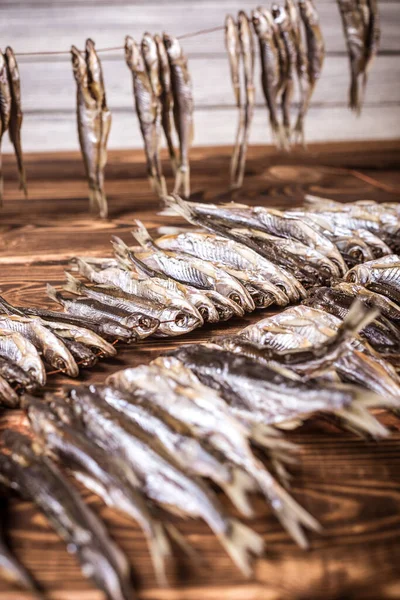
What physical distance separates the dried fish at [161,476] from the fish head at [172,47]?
1.92 m

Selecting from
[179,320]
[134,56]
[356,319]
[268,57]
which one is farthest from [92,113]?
[356,319]

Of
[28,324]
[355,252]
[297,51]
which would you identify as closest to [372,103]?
[297,51]

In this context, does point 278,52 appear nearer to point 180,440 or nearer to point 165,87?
point 165,87

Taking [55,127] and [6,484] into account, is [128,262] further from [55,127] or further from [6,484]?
[55,127]

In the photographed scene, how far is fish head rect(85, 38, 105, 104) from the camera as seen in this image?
8.84ft

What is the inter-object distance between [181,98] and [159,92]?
5.3 inches

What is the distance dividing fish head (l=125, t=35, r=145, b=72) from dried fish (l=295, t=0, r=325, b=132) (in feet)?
2.84

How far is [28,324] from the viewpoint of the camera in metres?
1.95

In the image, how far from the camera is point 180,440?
4.52 ft

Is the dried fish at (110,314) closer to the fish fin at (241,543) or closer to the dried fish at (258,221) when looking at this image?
the dried fish at (258,221)

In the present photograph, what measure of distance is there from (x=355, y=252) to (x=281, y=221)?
13.4 inches

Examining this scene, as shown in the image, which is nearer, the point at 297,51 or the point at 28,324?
the point at 28,324

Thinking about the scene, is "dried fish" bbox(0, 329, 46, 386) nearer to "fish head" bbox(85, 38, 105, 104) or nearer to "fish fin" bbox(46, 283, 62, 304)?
"fish fin" bbox(46, 283, 62, 304)

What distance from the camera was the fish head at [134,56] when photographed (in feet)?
9.08
